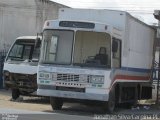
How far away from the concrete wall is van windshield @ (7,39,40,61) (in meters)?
12.7

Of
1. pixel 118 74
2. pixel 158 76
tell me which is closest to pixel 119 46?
pixel 118 74

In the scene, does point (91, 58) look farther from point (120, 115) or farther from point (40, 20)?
point (40, 20)

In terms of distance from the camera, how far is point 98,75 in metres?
18.2

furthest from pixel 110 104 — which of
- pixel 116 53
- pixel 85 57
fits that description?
pixel 85 57

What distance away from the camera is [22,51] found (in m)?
23.9

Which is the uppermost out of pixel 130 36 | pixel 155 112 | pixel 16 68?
pixel 130 36

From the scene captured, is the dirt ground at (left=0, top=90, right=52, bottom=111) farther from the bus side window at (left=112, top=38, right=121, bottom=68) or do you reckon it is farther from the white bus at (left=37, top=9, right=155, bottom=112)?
the bus side window at (left=112, top=38, right=121, bottom=68)

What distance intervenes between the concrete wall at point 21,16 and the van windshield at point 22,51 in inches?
501

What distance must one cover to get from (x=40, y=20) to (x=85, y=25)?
23.6 m

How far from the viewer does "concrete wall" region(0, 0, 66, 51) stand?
123 feet

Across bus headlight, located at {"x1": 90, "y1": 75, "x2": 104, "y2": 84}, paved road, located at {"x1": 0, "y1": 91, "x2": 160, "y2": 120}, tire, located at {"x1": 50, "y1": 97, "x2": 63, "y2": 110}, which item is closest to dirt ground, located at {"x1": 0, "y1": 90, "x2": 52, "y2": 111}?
paved road, located at {"x1": 0, "y1": 91, "x2": 160, "y2": 120}

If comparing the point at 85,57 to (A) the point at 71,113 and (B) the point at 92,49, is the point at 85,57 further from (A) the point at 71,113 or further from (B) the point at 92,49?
(A) the point at 71,113

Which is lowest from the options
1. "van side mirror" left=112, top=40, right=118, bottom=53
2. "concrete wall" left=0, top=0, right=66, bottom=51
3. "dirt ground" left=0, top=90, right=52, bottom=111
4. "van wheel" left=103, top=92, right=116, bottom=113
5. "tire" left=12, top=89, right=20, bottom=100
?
"dirt ground" left=0, top=90, right=52, bottom=111

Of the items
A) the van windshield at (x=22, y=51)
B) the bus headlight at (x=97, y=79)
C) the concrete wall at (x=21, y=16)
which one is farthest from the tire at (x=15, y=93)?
the concrete wall at (x=21, y=16)
